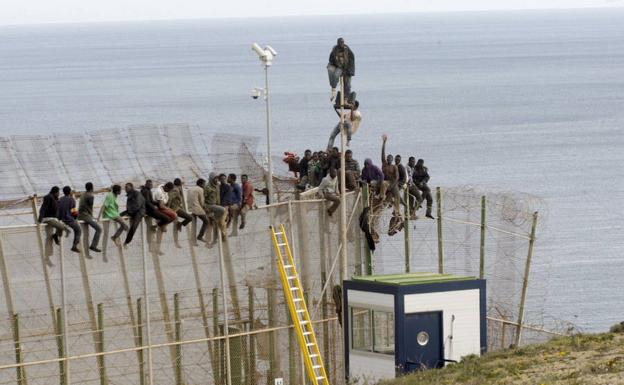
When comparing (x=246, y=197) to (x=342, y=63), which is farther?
(x=342, y=63)

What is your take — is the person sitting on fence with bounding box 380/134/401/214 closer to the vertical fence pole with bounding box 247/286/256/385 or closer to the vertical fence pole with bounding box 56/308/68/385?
the vertical fence pole with bounding box 247/286/256/385

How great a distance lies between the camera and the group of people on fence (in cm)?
3534

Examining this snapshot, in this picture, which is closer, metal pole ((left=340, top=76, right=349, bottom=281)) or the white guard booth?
the white guard booth

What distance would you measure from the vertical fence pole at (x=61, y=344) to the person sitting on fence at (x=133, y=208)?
8.14 feet

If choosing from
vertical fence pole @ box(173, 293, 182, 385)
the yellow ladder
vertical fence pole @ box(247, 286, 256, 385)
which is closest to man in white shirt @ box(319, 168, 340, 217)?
the yellow ladder

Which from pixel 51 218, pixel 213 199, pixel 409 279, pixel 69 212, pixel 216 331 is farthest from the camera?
pixel 216 331

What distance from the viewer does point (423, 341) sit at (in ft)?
120

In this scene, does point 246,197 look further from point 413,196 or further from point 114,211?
point 413,196

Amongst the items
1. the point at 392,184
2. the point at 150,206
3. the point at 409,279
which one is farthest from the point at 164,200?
the point at 392,184

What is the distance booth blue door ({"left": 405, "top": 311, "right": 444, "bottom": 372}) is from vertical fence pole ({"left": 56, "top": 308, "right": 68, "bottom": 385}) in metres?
8.06

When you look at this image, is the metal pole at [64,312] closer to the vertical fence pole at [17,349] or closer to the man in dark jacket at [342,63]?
the vertical fence pole at [17,349]

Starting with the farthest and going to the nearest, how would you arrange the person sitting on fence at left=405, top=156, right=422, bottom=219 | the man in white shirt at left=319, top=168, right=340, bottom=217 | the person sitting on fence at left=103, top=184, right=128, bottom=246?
the person sitting on fence at left=405, top=156, right=422, bottom=219, the man in white shirt at left=319, top=168, right=340, bottom=217, the person sitting on fence at left=103, top=184, right=128, bottom=246

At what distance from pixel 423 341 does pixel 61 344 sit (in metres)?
8.57

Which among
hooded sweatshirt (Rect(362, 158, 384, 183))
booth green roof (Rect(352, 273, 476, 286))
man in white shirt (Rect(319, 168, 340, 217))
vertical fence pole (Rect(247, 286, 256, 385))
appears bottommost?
vertical fence pole (Rect(247, 286, 256, 385))
